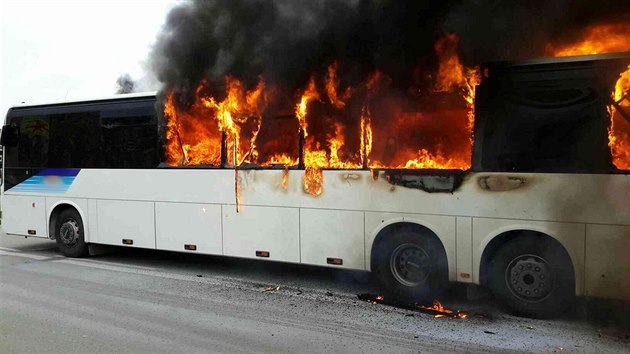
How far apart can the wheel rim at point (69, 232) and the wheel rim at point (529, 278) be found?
298 inches

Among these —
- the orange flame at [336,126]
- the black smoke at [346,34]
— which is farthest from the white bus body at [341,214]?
the black smoke at [346,34]

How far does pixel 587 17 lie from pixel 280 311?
496 cm

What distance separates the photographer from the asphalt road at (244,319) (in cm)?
455

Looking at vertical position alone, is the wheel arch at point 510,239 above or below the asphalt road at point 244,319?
above

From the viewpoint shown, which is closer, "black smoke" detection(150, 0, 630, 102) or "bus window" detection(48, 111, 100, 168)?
"black smoke" detection(150, 0, 630, 102)

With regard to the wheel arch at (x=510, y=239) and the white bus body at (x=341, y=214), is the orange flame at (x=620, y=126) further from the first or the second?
the wheel arch at (x=510, y=239)

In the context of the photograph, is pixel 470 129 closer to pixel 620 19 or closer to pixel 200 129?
pixel 620 19

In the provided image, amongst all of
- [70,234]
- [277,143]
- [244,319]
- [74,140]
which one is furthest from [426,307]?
[74,140]

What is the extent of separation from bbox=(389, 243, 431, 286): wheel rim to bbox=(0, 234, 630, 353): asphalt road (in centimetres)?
49

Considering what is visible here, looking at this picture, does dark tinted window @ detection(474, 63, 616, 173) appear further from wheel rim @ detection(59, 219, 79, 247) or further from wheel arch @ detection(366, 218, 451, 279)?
wheel rim @ detection(59, 219, 79, 247)

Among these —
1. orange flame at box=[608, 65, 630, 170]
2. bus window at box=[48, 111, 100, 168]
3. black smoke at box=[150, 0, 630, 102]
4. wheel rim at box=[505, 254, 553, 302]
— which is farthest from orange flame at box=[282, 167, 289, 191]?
orange flame at box=[608, 65, 630, 170]

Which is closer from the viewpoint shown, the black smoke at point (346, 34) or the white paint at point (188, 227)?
the black smoke at point (346, 34)

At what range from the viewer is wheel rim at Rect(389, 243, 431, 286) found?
5.96 meters

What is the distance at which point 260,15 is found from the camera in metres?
7.14
